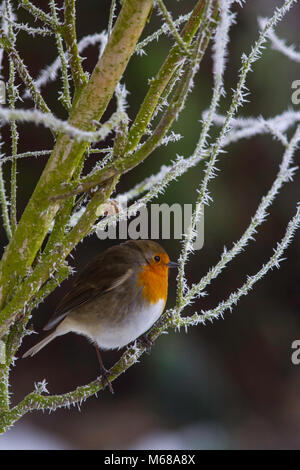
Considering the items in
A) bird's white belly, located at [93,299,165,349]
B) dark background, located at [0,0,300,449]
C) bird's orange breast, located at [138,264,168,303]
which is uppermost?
dark background, located at [0,0,300,449]

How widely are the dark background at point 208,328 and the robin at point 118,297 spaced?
0.68m

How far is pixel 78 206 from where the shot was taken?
59 cm

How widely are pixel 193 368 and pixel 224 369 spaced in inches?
9.3

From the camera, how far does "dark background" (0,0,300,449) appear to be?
172cm

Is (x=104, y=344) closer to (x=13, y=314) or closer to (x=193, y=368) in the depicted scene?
(x=13, y=314)

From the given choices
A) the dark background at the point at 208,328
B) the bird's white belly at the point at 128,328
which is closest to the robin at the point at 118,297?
the bird's white belly at the point at 128,328

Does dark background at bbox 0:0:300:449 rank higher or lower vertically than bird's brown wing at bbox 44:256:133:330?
higher

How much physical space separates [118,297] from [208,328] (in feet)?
4.01

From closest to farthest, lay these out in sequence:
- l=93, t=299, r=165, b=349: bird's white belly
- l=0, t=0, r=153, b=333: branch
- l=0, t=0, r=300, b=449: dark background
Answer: l=0, t=0, r=153, b=333: branch, l=93, t=299, r=165, b=349: bird's white belly, l=0, t=0, r=300, b=449: dark background

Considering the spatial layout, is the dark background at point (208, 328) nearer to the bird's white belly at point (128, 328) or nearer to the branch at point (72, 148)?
the bird's white belly at point (128, 328)

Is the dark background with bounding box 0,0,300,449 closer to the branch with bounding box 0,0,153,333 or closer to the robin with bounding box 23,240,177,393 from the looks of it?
the robin with bounding box 23,240,177,393

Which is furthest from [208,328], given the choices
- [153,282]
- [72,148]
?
[72,148]

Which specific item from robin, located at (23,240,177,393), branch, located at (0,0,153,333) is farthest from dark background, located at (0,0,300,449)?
branch, located at (0,0,153,333)

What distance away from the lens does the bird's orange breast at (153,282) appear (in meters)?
0.88
